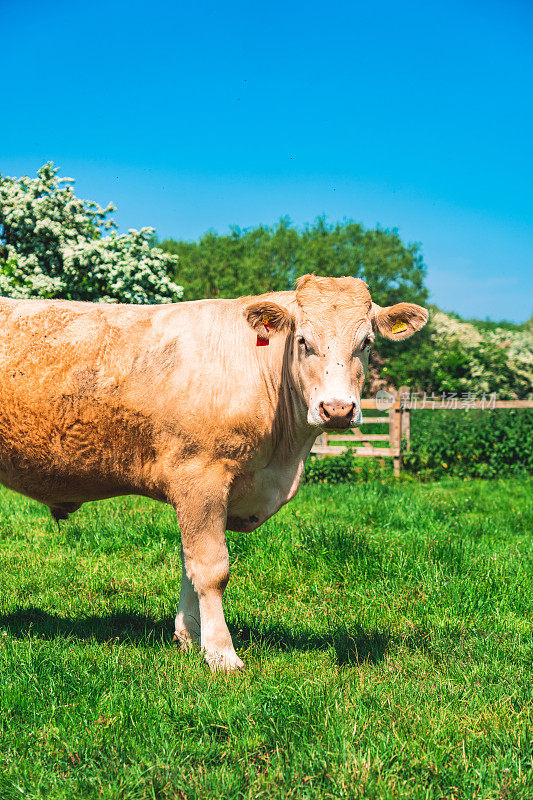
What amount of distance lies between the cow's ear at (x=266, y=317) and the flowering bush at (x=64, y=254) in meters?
9.76

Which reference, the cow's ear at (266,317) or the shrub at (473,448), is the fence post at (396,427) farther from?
the cow's ear at (266,317)

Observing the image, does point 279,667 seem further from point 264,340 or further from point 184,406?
point 264,340

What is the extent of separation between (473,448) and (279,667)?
12.4 metres

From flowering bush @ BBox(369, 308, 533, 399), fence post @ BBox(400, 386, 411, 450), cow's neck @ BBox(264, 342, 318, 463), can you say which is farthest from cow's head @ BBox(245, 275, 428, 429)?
flowering bush @ BBox(369, 308, 533, 399)

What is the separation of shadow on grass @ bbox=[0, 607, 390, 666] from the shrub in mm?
10901

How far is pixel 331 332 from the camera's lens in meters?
3.56

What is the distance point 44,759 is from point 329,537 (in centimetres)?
348

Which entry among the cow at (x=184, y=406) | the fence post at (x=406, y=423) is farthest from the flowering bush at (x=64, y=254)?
the cow at (x=184, y=406)

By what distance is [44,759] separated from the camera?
2791 millimetres

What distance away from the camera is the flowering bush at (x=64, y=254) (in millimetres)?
12945

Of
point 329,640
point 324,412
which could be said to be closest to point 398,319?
point 324,412

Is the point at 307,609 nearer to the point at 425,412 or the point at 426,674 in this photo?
the point at 426,674

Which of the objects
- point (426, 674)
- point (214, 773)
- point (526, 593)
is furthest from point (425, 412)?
point (214, 773)

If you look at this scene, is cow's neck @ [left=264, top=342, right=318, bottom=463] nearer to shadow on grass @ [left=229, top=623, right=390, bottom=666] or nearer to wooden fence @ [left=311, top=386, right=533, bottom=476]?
shadow on grass @ [left=229, top=623, right=390, bottom=666]
